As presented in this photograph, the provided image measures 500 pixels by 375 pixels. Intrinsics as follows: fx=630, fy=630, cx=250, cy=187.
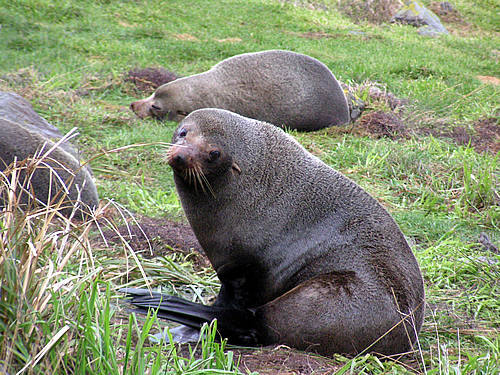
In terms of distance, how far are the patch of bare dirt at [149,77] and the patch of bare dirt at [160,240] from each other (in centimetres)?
509

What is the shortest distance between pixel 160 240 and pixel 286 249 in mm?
1190

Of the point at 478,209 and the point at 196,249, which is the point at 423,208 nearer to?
the point at 478,209

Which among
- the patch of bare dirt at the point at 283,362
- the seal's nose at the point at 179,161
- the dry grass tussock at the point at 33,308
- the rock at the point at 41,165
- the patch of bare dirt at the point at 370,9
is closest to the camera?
the dry grass tussock at the point at 33,308

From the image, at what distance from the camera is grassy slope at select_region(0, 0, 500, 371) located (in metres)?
4.47

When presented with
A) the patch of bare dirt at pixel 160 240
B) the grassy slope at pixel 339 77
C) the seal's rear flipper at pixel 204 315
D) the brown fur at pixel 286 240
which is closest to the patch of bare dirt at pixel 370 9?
the grassy slope at pixel 339 77

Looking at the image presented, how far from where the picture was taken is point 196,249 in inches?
174

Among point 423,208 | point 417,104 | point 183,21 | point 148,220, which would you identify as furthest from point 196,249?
point 183,21

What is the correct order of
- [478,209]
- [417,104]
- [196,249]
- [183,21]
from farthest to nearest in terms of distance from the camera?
[183,21] < [417,104] < [478,209] < [196,249]

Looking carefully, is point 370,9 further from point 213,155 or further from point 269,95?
point 213,155

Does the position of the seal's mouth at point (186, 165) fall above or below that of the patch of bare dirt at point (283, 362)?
above

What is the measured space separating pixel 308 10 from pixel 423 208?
12029 millimetres

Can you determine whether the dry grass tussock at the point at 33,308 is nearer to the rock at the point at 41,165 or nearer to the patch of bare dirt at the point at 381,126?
the rock at the point at 41,165

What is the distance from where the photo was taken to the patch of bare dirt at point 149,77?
943cm

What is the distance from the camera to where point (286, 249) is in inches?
139
